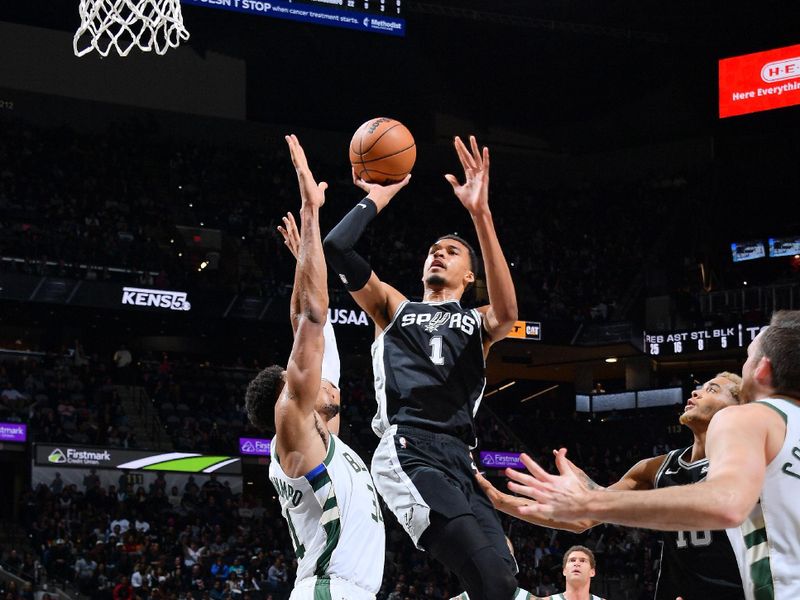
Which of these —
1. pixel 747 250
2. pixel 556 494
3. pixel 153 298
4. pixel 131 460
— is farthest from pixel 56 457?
pixel 556 494

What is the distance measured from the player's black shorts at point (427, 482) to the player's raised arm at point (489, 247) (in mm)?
622

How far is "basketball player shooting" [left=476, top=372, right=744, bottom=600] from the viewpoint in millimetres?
5543

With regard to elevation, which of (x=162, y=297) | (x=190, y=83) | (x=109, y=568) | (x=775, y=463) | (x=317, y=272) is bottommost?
(x=109, y=568)

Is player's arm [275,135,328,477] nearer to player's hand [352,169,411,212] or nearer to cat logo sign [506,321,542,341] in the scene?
player's hand [352,169,411,212]

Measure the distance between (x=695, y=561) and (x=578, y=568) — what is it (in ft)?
6.43

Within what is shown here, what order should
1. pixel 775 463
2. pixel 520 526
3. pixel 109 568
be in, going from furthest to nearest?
pixel 520 526 → pixel 109 568 → pixel 775 463

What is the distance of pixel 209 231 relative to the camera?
91.5 ft

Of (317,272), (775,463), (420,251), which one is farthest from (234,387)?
(775,463)

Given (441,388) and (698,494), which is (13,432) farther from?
(698,494)

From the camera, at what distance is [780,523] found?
285 cm

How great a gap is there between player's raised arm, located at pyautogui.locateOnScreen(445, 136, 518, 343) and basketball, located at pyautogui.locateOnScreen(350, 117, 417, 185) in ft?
1.75

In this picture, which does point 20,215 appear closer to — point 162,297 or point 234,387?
point 162,297

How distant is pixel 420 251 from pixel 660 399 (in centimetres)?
781

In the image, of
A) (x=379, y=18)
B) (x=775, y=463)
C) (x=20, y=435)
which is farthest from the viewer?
(x=379, y=18)
